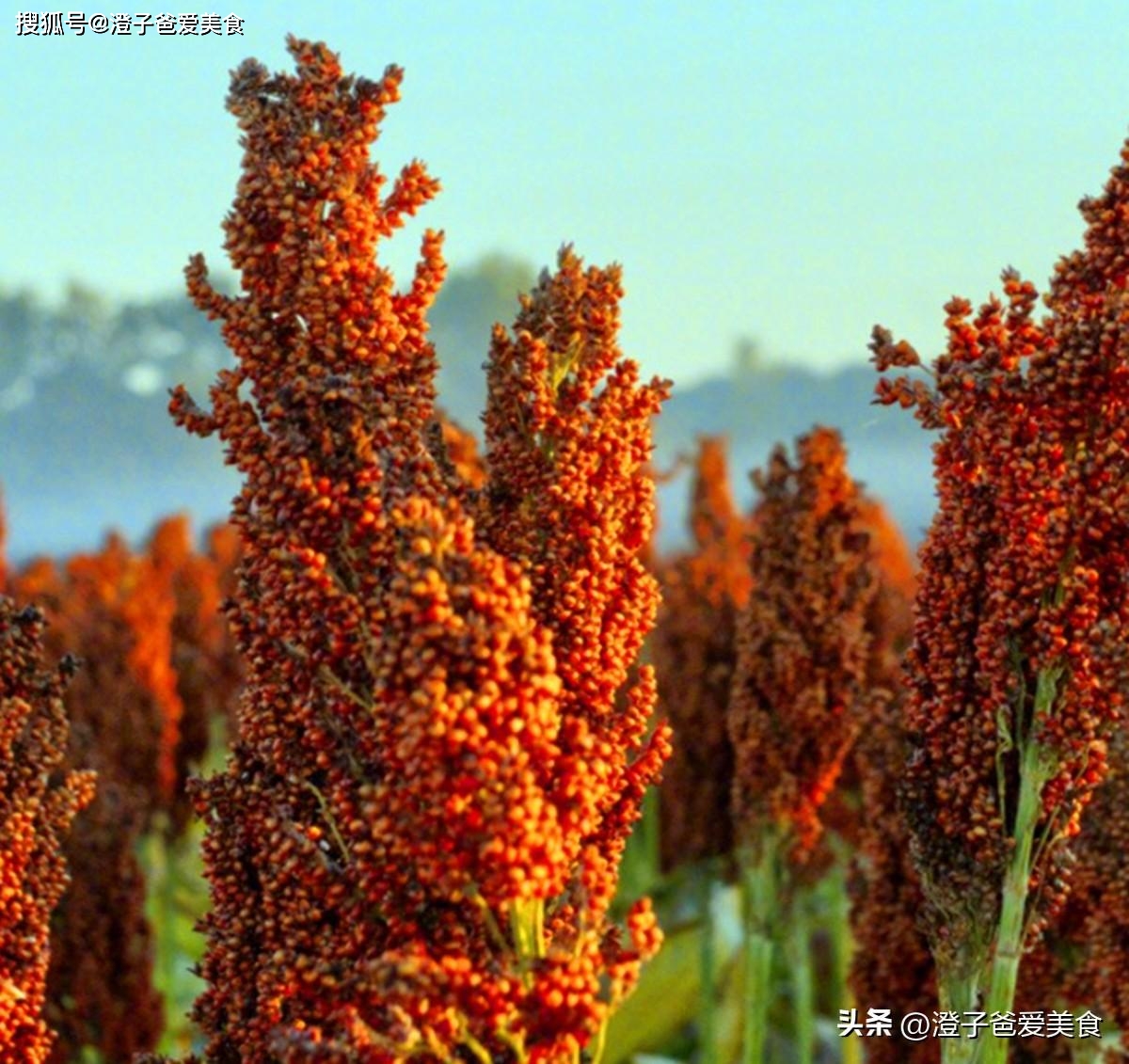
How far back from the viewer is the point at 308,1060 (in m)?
3.52

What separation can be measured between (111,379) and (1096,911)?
10365 centimetres

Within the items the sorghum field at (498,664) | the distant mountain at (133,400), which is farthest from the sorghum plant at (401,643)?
the distant mountain at (133,400)

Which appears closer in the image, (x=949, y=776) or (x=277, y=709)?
(x=277, y=709)

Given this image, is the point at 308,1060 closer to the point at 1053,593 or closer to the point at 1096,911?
the point at 1053,593

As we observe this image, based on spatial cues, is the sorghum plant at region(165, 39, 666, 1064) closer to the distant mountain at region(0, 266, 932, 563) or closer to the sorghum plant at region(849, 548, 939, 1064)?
the sorghum plant at region(849, 548, 939, 1064)

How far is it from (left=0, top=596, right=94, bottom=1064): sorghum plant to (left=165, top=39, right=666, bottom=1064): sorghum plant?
0.72 m

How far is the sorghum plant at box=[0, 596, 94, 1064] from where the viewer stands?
4.75 metres

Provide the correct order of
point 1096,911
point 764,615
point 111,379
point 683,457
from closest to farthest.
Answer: point 1096,911 < point 764,615 < point 683,457 < point 111,379

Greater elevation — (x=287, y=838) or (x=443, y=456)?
(x=443, y=456)

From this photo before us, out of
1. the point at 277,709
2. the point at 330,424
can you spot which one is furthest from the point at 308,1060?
the point at 330,424

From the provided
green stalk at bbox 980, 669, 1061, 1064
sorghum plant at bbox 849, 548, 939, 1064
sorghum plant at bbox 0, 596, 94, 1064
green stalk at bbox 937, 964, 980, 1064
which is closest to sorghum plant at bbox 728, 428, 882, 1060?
sorghum plant at bbox 849, 548, 939, 1064

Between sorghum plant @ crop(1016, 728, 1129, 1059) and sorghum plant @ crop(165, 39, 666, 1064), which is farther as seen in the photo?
sorghum plant @ crop(1016, 728, 1129, 1059)

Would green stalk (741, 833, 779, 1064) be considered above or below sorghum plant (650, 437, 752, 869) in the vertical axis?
below

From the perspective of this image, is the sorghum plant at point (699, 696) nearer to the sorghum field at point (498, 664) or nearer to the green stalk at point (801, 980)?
the green stalk at point (801, 980)
